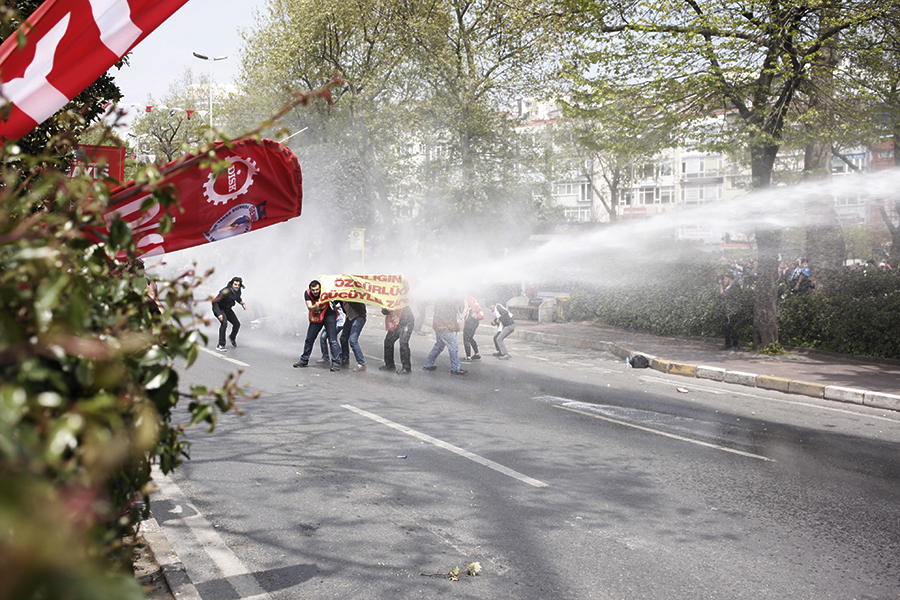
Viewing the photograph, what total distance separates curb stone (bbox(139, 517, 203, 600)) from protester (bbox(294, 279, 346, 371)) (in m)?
7.84

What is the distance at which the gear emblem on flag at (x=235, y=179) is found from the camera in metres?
4.18

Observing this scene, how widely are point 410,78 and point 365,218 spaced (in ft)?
30.5

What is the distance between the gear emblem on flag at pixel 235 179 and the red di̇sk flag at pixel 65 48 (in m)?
0.84

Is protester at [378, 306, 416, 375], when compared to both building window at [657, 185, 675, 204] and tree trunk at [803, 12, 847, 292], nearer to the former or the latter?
tree trunk at [803, 12, 847, 292]

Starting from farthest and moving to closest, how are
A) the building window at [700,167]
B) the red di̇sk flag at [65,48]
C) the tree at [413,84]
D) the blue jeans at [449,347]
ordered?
the building window at [700,167], the tree at [413,84], the blue jeans at [449,347], the red di̇sk flag at [65,48]

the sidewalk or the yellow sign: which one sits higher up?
the yellow sign

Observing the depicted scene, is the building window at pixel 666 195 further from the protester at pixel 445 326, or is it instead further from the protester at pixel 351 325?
the protester at pixel 351 325

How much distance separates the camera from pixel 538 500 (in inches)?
217

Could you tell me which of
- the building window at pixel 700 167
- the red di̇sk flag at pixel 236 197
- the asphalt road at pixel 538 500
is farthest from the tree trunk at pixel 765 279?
the building window at pixel 700 167

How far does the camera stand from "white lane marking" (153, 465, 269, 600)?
4053mm

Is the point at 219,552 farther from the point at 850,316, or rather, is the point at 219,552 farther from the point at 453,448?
the point at 850,316

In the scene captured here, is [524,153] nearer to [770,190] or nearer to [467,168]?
[467,168]

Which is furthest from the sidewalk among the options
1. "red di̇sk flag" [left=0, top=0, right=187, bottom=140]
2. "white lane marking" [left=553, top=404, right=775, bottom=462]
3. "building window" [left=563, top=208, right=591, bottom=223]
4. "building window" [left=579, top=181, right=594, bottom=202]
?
"building window" [left=563, top=208, right=591, bottom=223]

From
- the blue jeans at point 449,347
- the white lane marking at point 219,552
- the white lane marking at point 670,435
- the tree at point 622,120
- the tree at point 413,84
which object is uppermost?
the tree at point 413,84
